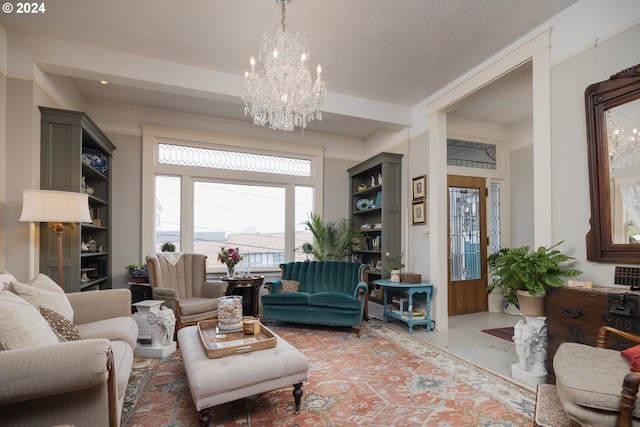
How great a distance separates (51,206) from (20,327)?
170 centimetres

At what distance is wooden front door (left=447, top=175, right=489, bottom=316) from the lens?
5.04 meters

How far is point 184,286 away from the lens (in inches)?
165

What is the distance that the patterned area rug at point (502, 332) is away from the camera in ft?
12.6

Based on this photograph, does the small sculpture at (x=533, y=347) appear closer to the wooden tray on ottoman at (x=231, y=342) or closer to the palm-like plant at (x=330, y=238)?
the wooden tray on ottoman at (x=231, y=342)

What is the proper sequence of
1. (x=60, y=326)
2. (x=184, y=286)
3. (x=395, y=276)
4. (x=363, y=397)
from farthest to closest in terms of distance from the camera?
(x=395, y=276) < (x=184, y=286) < (x=363, y=397) < (x=60, y=326)

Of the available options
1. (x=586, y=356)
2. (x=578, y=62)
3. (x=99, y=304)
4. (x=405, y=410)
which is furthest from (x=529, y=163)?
(x=99, y=304)

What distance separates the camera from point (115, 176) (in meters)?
4.67

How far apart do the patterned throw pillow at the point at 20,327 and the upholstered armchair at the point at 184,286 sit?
1.98m

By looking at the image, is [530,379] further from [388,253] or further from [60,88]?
[60,88]

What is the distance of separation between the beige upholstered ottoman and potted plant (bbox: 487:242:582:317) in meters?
1.82

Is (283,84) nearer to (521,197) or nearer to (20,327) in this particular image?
(20,327)

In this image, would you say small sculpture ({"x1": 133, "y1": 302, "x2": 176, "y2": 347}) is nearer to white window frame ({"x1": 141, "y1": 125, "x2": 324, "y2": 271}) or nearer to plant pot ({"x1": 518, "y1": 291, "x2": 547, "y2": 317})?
white window frame ({"x1": 141, "y1": 125, "x2": 324, "y2": 271})

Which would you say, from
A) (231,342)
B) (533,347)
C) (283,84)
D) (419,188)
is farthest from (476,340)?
(283,84)

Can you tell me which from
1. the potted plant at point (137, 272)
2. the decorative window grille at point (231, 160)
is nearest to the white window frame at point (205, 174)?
the decorative window grille at point (231, 160)
